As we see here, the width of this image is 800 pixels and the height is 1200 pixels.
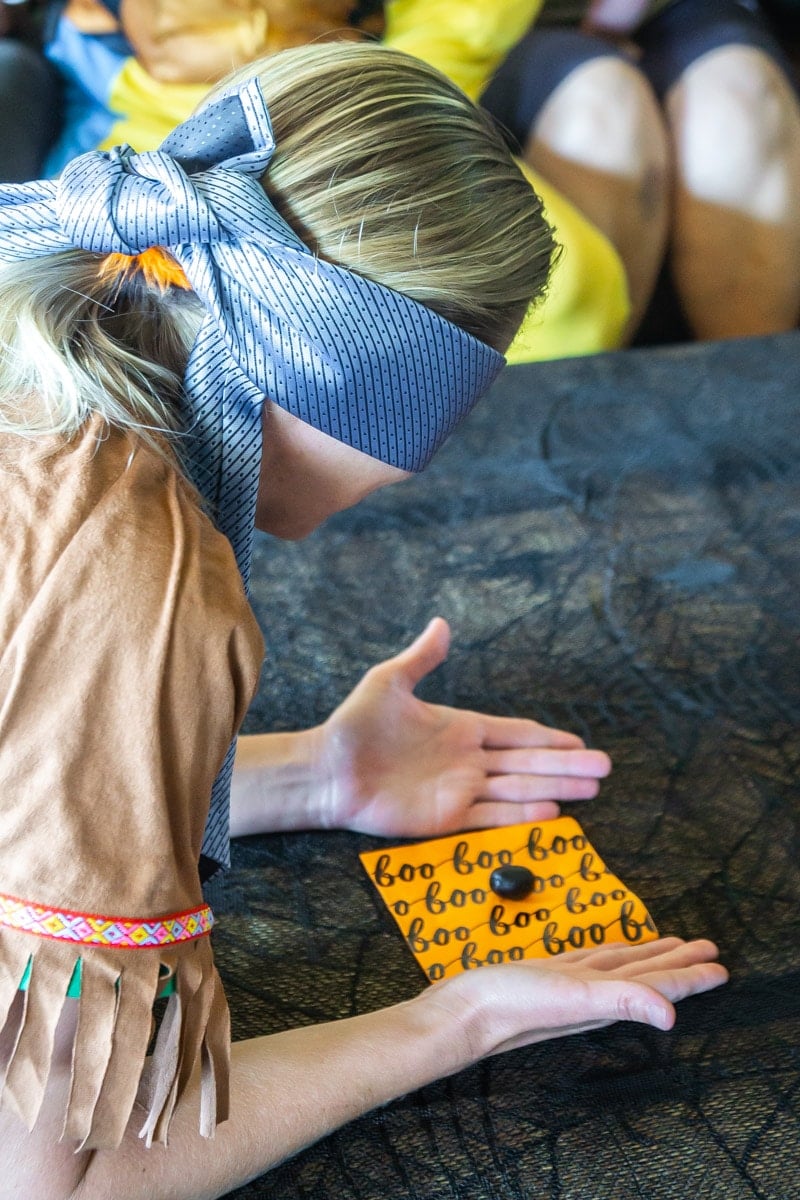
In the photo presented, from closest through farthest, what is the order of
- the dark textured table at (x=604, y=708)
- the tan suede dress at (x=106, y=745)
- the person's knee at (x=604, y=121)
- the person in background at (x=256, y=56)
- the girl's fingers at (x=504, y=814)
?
the tan suede dress at (x=106, y=745) → the dark textured table at (x=604, y=708) → the girl's fingers at (x=504, y=814) → the person in background at (x=256, y=56) → the person's knee at (x=604, y=121)

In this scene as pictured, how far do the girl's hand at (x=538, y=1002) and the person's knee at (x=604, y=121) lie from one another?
4.74 ft

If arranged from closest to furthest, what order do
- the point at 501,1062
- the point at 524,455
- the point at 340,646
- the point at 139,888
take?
the point at 139,888 < the point at 501,1062 < the point at 340,646 < the point at 524,455

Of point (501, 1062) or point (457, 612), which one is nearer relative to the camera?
point (501, 1062)

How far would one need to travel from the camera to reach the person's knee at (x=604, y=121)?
1.79 m

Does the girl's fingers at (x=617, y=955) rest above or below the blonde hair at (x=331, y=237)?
below

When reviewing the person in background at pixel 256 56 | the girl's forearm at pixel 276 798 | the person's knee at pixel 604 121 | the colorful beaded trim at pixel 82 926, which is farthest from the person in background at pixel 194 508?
the person's knee at pixel 604 121

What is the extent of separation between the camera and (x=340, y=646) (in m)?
1.06

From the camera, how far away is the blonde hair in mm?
601

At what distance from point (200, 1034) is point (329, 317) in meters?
0.38

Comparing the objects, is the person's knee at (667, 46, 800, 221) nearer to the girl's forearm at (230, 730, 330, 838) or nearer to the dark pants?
the dark pants

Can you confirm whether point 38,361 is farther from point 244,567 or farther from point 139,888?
point 139,888

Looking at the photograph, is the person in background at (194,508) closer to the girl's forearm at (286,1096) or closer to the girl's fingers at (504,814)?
the girl's forearm at (286,1096)

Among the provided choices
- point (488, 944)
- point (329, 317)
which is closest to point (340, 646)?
point (488, 944)

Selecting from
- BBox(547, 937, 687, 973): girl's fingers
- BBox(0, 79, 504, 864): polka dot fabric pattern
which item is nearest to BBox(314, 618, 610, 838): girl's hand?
BBox(547, 937, 687, 973): girl's fingers
